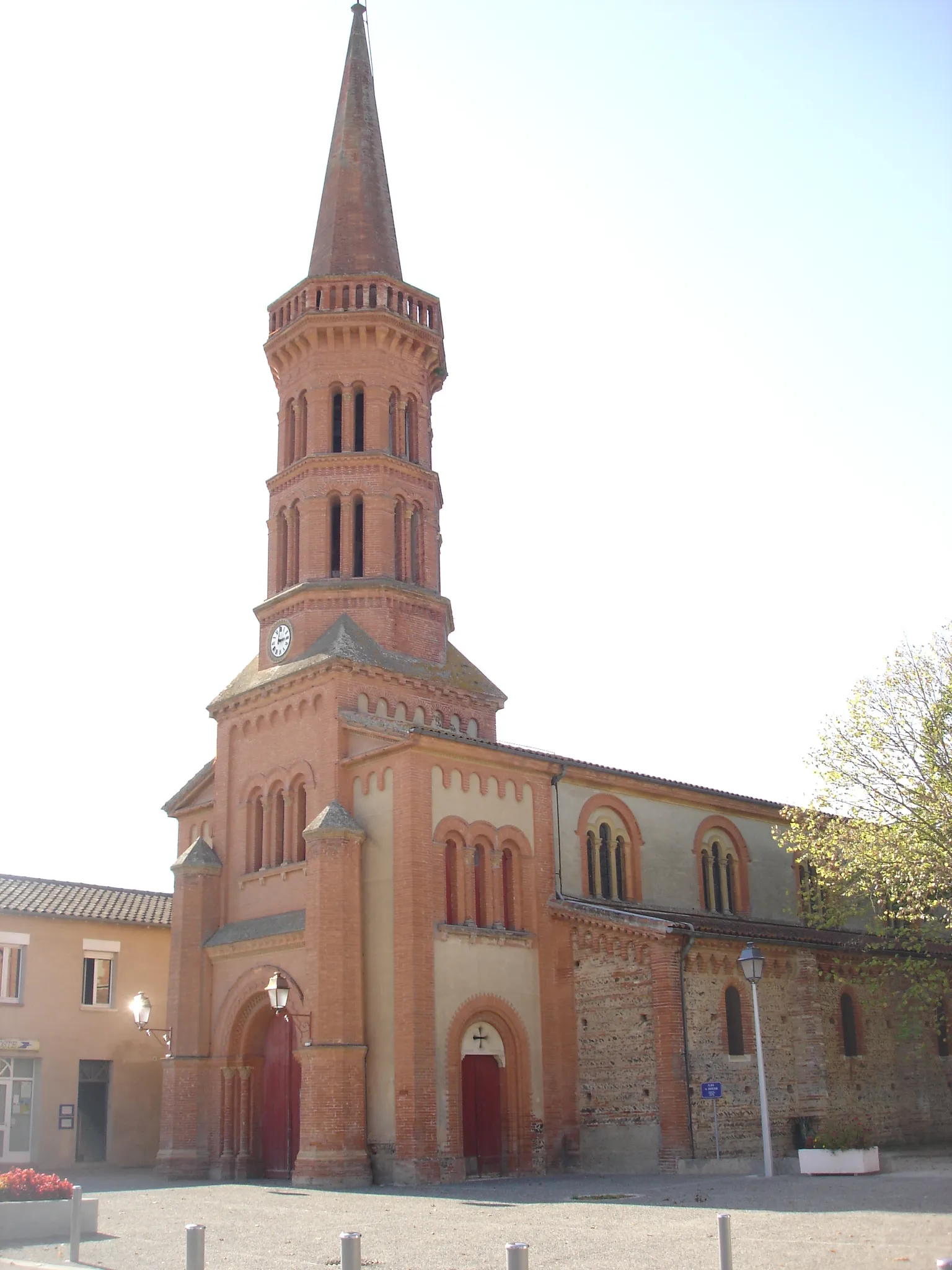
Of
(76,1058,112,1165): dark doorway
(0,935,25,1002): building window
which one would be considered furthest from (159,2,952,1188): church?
(76,1058,112,1165): dark doorway

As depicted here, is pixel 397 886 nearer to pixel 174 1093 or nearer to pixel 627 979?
pixel 627 979

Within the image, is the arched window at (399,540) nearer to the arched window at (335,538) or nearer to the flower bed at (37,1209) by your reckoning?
the arched window at (335,538)

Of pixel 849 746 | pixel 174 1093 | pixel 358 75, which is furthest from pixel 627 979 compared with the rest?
pixel 358 75

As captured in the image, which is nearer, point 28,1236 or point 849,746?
point 28,1236

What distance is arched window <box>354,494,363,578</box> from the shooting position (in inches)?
1319

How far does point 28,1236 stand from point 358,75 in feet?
112

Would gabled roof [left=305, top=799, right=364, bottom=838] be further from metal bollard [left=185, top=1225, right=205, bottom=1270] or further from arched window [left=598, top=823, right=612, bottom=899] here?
metal bollard [left=185, top=1225, right=205, bottom=1270]

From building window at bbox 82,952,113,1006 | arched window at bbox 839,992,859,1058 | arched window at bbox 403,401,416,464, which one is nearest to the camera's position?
arched window at bbox 839,992,859,1058

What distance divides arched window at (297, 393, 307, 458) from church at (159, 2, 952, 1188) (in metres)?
0.07

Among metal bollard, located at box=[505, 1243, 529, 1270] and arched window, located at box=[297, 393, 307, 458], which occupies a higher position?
arched window, located at box=[297, 393, 307, 458]

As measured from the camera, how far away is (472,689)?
33.5 m

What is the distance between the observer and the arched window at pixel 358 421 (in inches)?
1363

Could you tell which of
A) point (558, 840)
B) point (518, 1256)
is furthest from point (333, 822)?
point (518, 1256)

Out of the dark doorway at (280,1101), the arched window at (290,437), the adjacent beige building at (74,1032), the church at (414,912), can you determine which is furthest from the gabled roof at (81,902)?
the arched window at (290,437)
